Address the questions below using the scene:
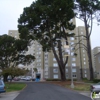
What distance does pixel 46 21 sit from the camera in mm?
39250

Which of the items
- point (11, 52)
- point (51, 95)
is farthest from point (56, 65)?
point (51, 95)

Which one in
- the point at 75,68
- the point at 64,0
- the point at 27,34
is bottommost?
the point at 75,68

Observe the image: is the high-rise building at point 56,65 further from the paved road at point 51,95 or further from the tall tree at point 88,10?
the paved road at point 51,95

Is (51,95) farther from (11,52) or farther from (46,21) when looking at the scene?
(11,52)

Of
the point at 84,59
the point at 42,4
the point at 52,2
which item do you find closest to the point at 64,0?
the point at 52,2

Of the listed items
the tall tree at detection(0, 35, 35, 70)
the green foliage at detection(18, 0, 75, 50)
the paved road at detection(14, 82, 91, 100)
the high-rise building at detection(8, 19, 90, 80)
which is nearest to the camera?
the paved road at detection(14, 82, 91, 100)

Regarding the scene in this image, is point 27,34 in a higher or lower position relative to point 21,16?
lower

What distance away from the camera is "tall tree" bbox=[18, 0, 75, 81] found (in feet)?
117

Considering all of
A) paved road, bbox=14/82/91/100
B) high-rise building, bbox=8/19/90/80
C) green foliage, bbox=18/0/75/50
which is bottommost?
paved road, bbox=14/82/91/100

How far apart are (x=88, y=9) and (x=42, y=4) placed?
32.2 feet

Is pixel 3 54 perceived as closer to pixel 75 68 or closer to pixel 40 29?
pixel 40 29

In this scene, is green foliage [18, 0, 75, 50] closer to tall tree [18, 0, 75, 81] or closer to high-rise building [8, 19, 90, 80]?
tall tree [18, 0, 75, 81]

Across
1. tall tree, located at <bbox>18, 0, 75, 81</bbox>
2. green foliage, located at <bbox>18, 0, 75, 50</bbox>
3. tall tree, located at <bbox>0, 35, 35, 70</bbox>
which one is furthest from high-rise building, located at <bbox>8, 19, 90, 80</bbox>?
green foliage, located at <bbox>18, 0, 75, 50</bbox>

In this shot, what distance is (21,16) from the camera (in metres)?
39.2
